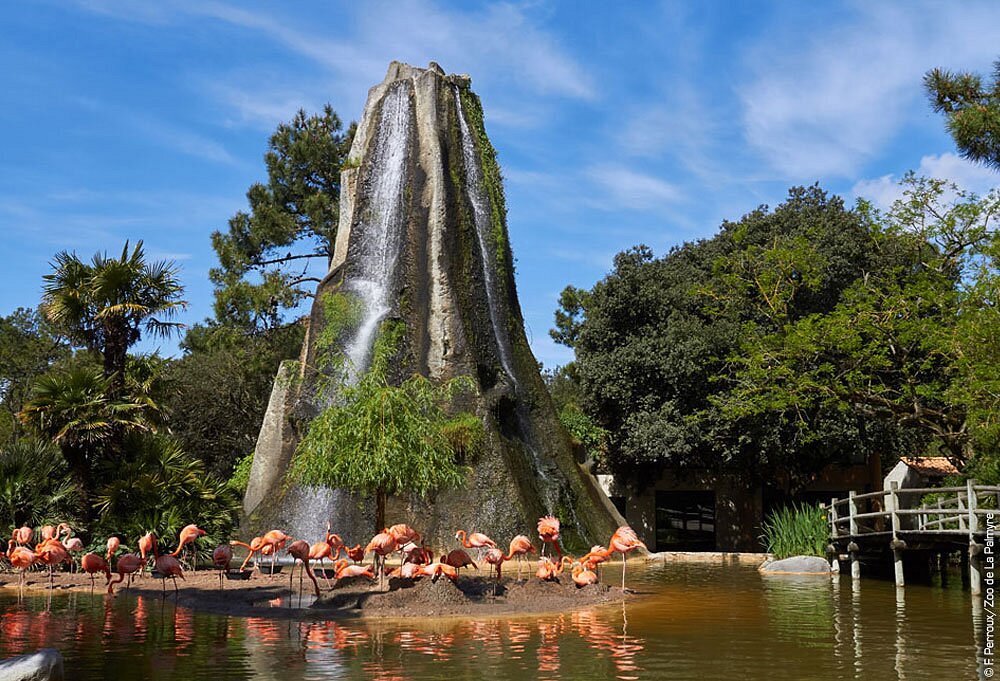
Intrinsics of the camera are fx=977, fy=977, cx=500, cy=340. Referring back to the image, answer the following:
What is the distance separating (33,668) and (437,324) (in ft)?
75.3

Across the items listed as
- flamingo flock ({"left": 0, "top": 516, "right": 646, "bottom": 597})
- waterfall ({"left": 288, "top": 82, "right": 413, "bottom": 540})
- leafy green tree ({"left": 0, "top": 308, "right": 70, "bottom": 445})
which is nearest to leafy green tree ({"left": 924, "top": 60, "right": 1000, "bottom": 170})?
flamingo flock ({"left": 0, "top": 516, "right": 646, "bottom": 597})


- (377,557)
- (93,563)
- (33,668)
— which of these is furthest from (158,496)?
(33,668)

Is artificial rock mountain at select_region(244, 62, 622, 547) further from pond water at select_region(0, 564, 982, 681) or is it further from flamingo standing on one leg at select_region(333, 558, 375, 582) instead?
pond water at select_region(0, 564, 982, 681)

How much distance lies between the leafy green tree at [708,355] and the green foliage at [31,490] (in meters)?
21.3

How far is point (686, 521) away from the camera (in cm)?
5409

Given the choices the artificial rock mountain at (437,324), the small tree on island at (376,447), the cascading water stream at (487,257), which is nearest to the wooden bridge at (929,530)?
the artificial rock mountain at (437,324)

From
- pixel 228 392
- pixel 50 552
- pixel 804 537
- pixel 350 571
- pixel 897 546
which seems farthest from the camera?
pixel 228 392

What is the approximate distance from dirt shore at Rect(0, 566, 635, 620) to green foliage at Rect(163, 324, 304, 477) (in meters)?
23.7

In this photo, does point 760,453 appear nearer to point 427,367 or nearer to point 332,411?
point 427,367

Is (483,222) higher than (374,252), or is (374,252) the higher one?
(483,222)

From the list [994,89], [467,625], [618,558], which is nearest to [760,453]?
[618,558]

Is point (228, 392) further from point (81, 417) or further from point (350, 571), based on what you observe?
point (350, 571)

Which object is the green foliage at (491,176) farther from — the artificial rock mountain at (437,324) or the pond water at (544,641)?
the pond water at (544,641)

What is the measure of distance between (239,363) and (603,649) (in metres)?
35.3
